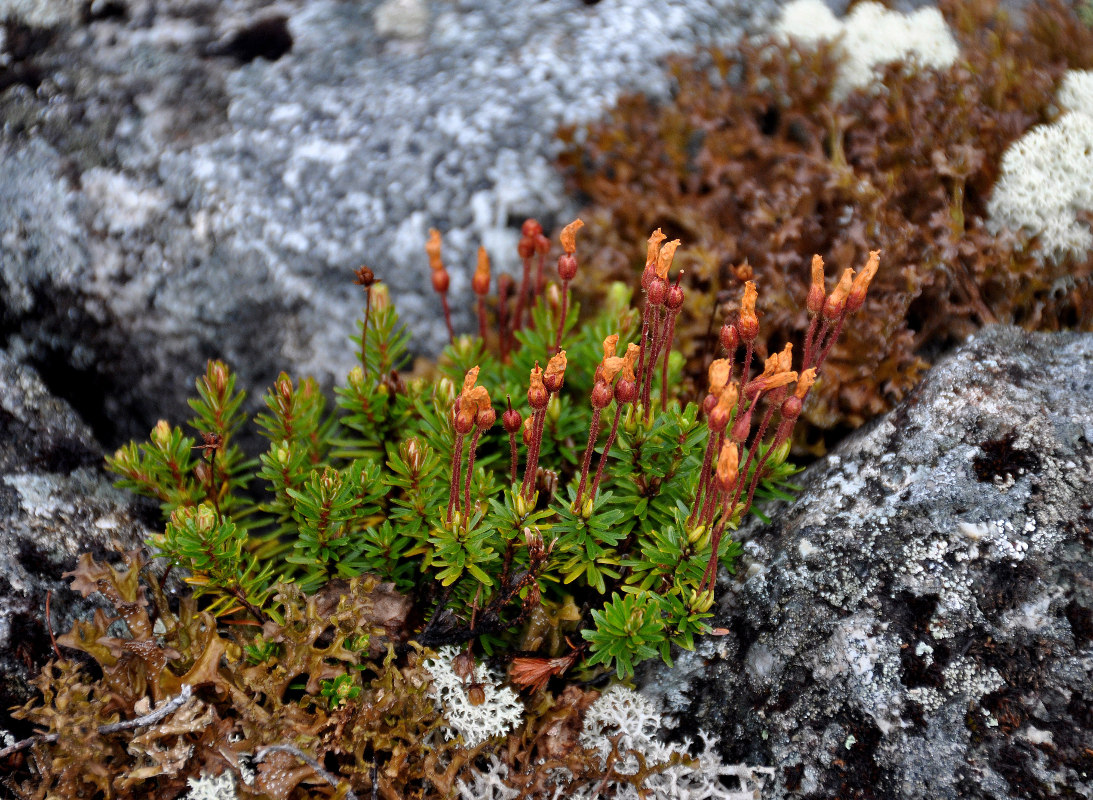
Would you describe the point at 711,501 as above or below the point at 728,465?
below

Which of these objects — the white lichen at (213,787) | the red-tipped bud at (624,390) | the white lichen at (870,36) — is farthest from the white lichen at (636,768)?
the white lichen at (870,36)

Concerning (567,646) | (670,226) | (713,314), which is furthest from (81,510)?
(670,226)

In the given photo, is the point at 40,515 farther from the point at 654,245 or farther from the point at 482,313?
the point at 654,245

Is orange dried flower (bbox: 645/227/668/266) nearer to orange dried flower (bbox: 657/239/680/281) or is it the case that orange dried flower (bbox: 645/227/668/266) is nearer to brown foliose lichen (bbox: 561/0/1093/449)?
orange dried flower (bbox: 657/239/680/281)

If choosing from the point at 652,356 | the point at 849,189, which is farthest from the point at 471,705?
the point at 849,189

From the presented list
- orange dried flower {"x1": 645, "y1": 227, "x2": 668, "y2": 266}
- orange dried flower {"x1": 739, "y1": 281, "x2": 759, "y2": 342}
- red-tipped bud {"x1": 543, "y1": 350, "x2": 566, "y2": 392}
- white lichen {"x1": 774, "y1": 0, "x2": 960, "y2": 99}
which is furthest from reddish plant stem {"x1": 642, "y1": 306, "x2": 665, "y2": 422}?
white lichen {"x1": 774, "y1": 0, "x2": 960, "y2": 99}

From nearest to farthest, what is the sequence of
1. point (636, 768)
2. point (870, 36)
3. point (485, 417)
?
→ point (485, 417) → point (636, 768) → point (870, 36)

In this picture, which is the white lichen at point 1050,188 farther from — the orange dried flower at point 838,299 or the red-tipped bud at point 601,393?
the red-tipped bud at point 601,393
